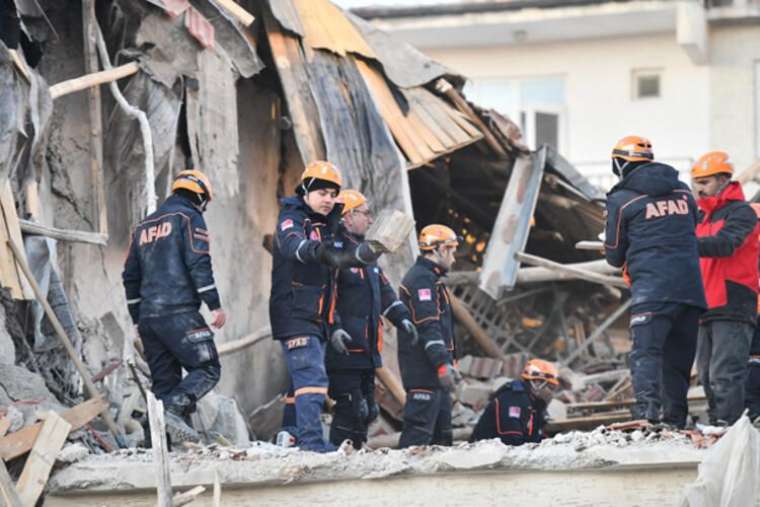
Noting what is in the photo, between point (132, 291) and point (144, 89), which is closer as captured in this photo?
point (132, 291)

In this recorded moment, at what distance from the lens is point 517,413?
13039 millimetres

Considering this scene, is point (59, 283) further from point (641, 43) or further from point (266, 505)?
point (641, 43)

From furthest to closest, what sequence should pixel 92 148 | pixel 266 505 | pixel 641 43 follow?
pixel 641 43
pixel 92 148
pixel 266 505

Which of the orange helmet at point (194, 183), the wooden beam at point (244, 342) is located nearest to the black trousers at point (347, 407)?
the orange helmet at point (194, 183)

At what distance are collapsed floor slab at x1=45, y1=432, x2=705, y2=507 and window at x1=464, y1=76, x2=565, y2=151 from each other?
20.3 m

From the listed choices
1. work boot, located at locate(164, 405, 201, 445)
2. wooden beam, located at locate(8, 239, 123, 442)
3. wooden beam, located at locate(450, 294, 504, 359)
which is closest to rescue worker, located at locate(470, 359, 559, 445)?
work boot, located at locate(164, 405, 201, 445)

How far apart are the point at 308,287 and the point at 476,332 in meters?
Result: 7.21

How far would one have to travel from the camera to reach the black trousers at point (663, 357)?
1055 cm

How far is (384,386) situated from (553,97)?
15.3 meters

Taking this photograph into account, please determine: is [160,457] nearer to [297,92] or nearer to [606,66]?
[297,92]

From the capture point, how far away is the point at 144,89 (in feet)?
42.8

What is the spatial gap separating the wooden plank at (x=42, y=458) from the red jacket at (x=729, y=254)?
4.17 m

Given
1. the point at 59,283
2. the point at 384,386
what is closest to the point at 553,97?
the point at 384,386

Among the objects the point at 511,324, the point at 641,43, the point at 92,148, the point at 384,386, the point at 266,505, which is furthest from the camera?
the point at 641,43
